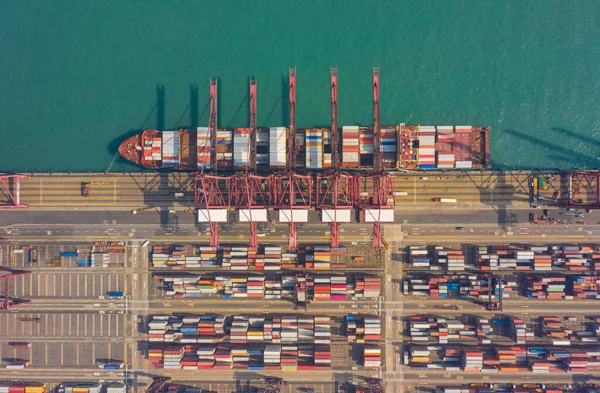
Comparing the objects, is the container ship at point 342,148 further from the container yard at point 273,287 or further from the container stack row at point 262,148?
the container yard at point 273,287

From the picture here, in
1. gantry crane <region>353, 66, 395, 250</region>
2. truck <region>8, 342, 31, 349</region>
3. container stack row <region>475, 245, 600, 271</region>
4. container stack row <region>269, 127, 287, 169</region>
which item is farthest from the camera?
truck <region>8, 342, 31, 349</region>

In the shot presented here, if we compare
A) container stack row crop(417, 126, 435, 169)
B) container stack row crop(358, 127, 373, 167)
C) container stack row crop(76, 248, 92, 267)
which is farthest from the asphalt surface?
container stack row crop(358, 127, 373, 167)

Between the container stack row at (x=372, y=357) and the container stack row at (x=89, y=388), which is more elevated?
the container stack row at (x=372, y=357)

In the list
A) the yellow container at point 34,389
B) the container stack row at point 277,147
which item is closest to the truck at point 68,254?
the yellow container at point 34,389

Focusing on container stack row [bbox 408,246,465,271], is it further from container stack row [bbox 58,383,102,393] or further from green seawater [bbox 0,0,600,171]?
container stack row [bbox 58,383,102,393]

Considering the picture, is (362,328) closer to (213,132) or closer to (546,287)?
(546,287)

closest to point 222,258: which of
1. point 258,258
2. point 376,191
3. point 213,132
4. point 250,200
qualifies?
point 258,258

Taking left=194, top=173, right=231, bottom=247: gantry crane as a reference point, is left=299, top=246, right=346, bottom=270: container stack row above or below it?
below
